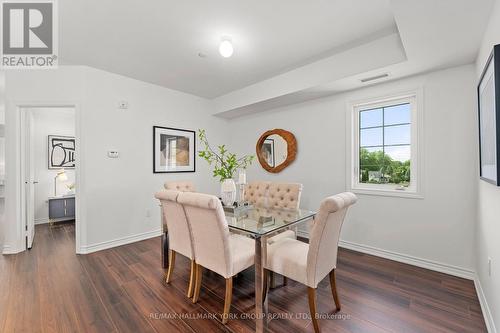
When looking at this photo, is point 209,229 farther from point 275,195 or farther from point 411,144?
point 411,144

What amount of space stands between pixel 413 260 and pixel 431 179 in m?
0.97

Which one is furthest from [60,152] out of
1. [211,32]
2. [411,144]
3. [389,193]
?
[411,144]

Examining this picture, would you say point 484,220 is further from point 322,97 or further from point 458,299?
point 322,97

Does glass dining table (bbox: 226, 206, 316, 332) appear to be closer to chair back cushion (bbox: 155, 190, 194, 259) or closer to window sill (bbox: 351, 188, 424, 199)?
chair back cushion (bbox: 155, 190, 194, 259)

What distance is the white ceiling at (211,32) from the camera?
1899 millimetres

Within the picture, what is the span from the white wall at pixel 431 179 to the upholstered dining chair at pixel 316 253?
1.42 m

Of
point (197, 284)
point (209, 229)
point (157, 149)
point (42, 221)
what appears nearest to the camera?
point (209, 229)

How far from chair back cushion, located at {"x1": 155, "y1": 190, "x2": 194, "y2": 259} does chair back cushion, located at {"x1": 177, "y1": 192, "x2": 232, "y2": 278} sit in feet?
0.34

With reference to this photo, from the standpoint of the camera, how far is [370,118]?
3.02m

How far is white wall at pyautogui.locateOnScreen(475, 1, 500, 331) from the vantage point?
1406 mm

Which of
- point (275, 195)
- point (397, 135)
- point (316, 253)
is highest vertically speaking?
point (397, 135)

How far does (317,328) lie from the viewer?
1515 millimetres

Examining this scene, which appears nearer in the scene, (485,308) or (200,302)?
(485,308)

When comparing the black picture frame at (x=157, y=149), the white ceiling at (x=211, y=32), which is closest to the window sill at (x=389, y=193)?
the white ceiling at (x=211, y=32)
